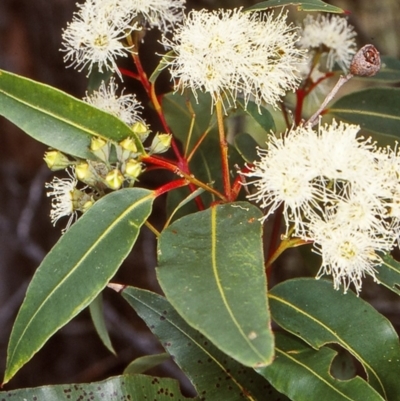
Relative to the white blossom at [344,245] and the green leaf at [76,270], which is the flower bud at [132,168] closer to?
the green leaf at [76,270]

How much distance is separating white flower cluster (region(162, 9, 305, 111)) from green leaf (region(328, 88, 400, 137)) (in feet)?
1.01

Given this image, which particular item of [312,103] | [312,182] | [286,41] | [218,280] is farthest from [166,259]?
[312,103]

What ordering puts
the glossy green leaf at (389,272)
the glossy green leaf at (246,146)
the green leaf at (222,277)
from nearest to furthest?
1. the green leaf at (222,277)
2. the glossy green leaf at (389,272)
3. the glossy green leaf at (246,146)

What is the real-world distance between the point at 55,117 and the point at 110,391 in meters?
0.39

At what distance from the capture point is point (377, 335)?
862 mm

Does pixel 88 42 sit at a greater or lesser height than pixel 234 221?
greater

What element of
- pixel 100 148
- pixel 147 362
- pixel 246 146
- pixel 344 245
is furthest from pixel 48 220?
pixel 344 245

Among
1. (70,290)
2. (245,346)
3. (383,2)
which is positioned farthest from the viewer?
(383,2)

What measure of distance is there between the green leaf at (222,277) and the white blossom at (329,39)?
0.51m

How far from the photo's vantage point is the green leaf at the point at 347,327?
2.81 feet

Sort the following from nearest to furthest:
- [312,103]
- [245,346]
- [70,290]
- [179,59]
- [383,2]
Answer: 1. [245,346]
2. [70,290]
3. [179,59]
4. [312,103]
5. [383,2]

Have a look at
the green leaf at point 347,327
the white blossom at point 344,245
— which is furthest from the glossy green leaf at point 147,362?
the white blossom at point 344,245

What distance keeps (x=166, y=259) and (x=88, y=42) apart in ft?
1.31

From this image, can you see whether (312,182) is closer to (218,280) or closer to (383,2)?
(218,280)
